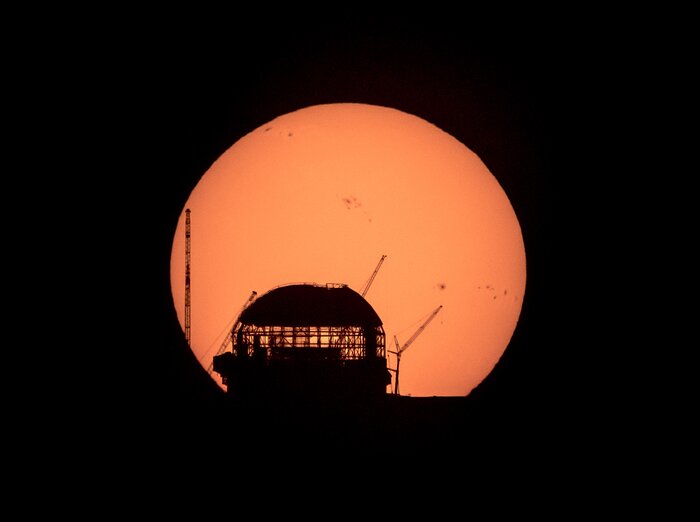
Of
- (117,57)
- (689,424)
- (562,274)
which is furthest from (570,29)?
(117,57)

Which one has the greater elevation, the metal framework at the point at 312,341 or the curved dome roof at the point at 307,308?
the curved dome roof at the point at 307,308

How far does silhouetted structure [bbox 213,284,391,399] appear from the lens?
1647cm

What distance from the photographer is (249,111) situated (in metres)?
5.95

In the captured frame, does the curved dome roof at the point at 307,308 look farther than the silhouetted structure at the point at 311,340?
Yes

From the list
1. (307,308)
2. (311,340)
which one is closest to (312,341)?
(311,340)

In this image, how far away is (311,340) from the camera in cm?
1777

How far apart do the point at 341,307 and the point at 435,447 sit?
12.0m

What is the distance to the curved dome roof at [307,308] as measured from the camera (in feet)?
57.0

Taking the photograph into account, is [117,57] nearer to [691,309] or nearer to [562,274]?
[562,274]

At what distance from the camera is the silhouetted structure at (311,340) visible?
16.5 metres

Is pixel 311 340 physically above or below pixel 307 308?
below

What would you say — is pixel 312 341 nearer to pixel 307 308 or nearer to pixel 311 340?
pixel 311 340

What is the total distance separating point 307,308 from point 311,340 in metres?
0.87

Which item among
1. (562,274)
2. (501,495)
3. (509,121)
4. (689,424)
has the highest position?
(509,121)
